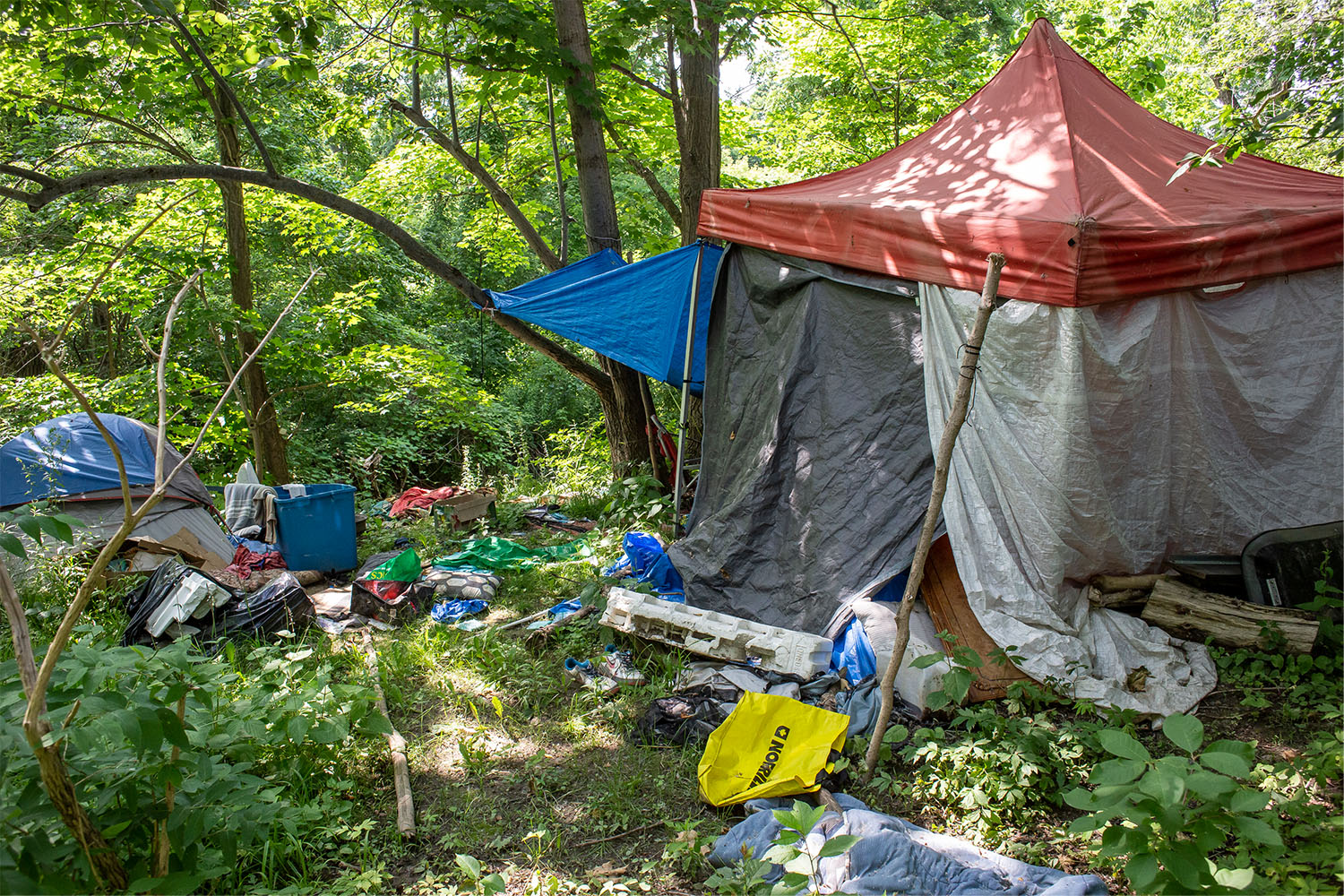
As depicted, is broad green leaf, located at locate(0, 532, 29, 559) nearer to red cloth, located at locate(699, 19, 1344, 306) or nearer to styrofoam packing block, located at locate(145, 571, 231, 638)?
styrofoam packing block, located at locate(145, 571, 231, 638)

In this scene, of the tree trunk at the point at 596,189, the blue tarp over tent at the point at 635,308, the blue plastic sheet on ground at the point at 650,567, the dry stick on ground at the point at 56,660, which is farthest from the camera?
the tree trunk at the point at 596,189

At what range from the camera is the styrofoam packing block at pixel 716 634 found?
11.7 feet

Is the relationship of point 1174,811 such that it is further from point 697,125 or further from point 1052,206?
point 697,125

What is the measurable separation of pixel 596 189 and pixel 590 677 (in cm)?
385

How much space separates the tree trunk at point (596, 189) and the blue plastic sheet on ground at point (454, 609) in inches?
80.8

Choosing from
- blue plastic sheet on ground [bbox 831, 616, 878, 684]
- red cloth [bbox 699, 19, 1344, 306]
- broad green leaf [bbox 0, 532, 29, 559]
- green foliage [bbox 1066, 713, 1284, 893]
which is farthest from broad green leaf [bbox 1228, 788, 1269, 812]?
broad green leaf [bbox 0, 532, 29, 559]

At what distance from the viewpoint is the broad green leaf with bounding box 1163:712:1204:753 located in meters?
1.86

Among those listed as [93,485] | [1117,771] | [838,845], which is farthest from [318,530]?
[1117,771]

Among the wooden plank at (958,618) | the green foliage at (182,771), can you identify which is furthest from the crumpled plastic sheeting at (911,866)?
the green foliage at (182,771)

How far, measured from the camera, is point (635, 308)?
5.24 metres

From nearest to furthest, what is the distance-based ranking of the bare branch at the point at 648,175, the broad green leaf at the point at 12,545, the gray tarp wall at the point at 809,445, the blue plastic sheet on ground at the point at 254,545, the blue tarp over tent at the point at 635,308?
the broad green leaf at the point at 12,545 < the gray tarp wall at the point at 809,445 < the blue tarp over tent at the point at 635,308 < the blue plastic sheet on ground at the point at 254,545 < the bare branch at the point at 648,175

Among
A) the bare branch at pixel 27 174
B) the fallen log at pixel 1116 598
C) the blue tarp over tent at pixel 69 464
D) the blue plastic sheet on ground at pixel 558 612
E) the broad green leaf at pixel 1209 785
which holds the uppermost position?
the bare branch at pixel 27 174

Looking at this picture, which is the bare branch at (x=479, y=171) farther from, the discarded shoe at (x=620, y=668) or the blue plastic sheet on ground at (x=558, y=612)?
the discarded shoe at (x=620, y=668)

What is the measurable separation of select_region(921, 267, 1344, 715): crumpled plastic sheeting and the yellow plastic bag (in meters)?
0.92
